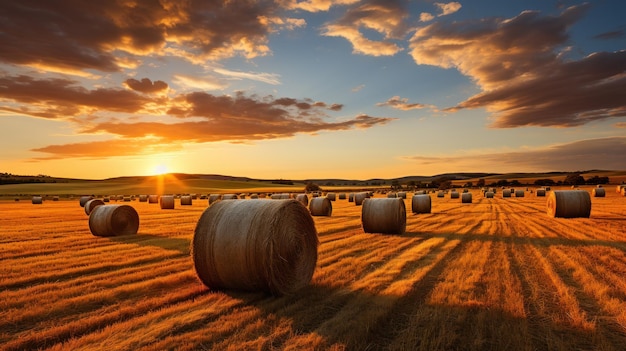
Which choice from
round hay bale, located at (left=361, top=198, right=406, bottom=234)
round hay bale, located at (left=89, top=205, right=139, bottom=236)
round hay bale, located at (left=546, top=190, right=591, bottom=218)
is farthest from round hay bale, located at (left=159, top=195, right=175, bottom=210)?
round hay bale, located at (left=546, top=190, right=591, bottom=218)

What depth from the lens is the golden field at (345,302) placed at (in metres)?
5.80

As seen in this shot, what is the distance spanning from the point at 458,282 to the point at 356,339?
12.3 ft

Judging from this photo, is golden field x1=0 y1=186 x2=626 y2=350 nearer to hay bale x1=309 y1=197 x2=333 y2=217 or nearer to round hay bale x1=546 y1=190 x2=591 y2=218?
round hay bale x1=546 y1=190 x2=591 y2=218

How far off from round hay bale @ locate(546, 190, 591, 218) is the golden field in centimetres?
960

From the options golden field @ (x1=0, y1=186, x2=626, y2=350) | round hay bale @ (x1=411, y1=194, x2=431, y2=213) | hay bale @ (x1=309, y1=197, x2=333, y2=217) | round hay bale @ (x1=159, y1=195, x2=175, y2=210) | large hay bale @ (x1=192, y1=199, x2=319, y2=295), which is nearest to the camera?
golden field @ (x1=0, y1=186, x2=626, y2=350)

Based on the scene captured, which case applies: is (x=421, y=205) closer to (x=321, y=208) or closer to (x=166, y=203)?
(x=321, y=208)

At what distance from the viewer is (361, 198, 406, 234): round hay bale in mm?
16578

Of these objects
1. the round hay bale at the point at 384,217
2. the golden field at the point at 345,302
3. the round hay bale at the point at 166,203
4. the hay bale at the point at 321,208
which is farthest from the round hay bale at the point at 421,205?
the round hay bale at the point at 166,203

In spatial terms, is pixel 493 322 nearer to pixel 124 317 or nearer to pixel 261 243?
pixel 261 243

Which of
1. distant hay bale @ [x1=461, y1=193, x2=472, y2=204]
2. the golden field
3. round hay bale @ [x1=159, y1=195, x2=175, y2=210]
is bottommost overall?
the golden field

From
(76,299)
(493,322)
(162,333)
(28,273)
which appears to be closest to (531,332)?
(493,322)

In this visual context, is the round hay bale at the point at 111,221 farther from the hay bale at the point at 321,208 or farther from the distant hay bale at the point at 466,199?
the distant hay bale at the point at 466,199

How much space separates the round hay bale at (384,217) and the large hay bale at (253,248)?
7.91m

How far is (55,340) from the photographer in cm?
590
